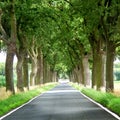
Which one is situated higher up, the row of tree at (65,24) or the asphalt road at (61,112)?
the row of tree at (65,24)

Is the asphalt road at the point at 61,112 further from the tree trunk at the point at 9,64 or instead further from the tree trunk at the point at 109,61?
the tree trunk at the point at 9,64

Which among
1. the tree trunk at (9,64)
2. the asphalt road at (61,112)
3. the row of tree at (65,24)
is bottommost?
the asphalt road at (61,112)

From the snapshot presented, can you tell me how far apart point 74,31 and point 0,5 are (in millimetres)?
17459

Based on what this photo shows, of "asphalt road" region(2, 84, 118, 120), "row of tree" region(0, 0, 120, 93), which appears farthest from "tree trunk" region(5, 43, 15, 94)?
"asphalt road" region(2, 84, 118, 120)

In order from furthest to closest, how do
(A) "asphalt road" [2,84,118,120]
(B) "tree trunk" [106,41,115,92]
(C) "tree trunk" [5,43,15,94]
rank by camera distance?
(C) "tree trunk" [5,43,15,94]
(B) "tree trunk" [106,41,115,92]
(A) "asphalt road" [2,84,118,120]

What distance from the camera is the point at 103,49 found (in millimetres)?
42344

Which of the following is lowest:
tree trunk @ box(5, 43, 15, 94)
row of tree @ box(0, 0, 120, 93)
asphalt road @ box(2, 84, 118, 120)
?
asphalt road @ box(2, 84, 118, 120)

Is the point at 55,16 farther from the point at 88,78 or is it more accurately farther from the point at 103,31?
the point at 88,78

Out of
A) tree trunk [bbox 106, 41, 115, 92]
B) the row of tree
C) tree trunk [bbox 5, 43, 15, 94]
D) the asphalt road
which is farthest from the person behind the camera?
tree trunk [bbox 5, 43, 15, 94]

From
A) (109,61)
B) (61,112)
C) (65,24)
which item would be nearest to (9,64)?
(109,61)

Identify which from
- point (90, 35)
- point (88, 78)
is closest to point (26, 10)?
point (90, 35)

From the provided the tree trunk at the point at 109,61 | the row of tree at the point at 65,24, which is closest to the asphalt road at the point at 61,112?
the tree trunk at the point at 109,61

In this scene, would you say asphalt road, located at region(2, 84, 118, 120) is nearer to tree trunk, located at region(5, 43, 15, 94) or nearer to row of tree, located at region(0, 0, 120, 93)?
row of tree, located at region(0, 0, 120, 93)

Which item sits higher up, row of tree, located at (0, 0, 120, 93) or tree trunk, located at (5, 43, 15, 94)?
row of tree, located at (0, 0, 120, 93)
